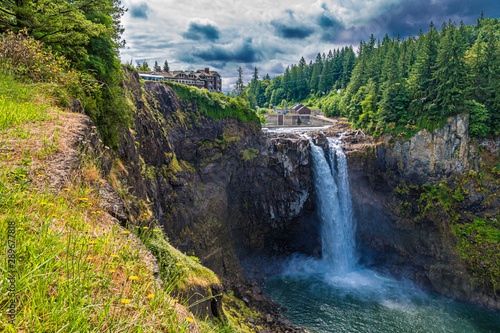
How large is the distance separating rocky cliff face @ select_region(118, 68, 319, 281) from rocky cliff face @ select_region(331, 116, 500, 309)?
24.2 ft

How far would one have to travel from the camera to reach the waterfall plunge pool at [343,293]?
20688 millimetres

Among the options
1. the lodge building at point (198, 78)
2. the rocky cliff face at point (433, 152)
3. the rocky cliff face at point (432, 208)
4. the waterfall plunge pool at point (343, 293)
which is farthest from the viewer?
the lodge building at point (198, 78)

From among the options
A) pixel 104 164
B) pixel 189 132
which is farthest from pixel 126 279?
pixel 189 132

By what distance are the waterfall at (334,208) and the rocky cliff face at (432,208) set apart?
1452 mm

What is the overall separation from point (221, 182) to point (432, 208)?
75.4 ft

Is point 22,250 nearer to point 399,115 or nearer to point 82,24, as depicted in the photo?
point 82,24

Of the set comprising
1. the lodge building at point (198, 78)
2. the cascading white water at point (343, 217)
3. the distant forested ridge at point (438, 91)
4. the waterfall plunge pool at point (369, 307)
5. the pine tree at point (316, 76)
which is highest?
the pine tree at point (316, 76)

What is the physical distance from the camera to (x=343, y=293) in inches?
955

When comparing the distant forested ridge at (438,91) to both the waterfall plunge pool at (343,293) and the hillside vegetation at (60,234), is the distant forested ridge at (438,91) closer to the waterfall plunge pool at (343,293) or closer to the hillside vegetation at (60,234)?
the waterfall plunge pool at (343,293)

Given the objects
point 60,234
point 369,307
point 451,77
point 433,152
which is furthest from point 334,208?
point 60,234

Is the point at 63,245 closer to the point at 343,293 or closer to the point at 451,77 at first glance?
the point at 343,293

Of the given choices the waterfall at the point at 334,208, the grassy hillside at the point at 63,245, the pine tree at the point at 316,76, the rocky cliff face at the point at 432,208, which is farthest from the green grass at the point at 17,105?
the pine tree at the point at 316,76

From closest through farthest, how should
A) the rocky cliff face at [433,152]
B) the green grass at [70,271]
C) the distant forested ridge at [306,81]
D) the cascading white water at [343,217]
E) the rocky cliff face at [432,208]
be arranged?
1. the green grass at [70,271]
2. the rocky cliff face at [432,208]
3. the rocky cliff face at [433,152]
4. the cascading white water at [343,217]
5. the distant forested ridge at [306,81]

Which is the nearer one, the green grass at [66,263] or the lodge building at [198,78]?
the green grass at [66,263]
